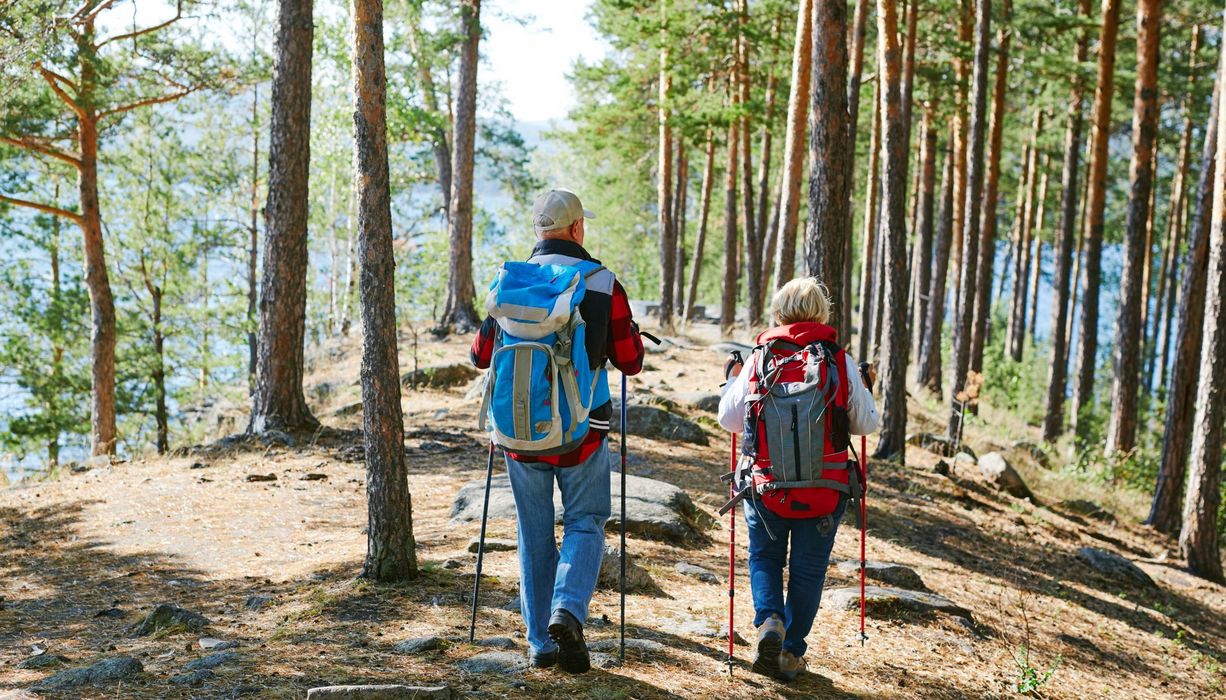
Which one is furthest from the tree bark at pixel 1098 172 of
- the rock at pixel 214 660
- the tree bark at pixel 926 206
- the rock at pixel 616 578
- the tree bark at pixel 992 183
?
the rock at pixel 214 660

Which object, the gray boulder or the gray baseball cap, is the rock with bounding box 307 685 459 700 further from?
the gray boulder

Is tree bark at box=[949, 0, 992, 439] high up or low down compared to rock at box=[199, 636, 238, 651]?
up

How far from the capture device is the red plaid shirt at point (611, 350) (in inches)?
161

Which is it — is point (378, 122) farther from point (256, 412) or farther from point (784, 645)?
point (256, 412)

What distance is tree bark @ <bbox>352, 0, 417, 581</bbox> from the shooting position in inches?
211

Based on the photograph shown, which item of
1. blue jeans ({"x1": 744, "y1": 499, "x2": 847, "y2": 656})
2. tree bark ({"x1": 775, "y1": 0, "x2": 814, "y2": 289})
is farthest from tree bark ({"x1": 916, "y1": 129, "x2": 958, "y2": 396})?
blue jeans ({"x1": 744, "y1": 499, "x2": 847, "y2": 656})

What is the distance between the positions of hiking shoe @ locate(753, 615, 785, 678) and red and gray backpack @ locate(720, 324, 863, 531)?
525mm

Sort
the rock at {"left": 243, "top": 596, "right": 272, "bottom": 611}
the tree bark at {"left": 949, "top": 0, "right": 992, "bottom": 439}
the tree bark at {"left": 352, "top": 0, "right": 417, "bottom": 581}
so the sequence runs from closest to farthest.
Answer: the tree bark at {"left": 352, "top": 0, "right": 417, "bottom": 581} < the rock at {"left": 243, "top": 596, "right": 272, "bottom": 611} < the tree bark at {"left": 949, "top": 0, "right": 992, "bottom": 439}

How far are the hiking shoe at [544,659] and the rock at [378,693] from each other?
567 millimetres

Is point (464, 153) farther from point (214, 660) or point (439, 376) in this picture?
point (214, 660)

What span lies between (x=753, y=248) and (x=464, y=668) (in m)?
20.1

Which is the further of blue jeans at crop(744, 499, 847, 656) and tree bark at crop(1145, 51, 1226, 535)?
tree bark at crop(1145, 51, 1226, 535)

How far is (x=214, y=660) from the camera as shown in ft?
14.5

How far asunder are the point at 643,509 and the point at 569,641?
3.57 meters
